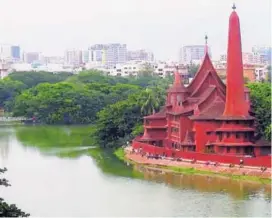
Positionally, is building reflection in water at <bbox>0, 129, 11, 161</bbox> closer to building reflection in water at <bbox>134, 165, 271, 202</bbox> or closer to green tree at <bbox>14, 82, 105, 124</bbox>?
green tree at <bbox>14, 82, 105, 124</bbox>

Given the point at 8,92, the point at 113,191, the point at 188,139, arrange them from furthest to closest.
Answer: the point at 8,92
the point at 188,139
the point at 113,191

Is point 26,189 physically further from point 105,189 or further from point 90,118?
point 90,118

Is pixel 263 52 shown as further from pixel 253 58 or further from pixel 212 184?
pixel 212 184

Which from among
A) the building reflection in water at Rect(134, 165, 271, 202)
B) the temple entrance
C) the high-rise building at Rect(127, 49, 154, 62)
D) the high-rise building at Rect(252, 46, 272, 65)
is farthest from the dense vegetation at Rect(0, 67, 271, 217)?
the high-rise building at Rect(127, 49, 154, 62)

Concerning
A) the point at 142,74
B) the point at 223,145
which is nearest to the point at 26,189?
the point at 223,145

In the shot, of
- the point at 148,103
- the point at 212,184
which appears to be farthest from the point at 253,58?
the point at 212,184

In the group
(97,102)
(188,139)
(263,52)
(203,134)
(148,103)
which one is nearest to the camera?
(203,134)
